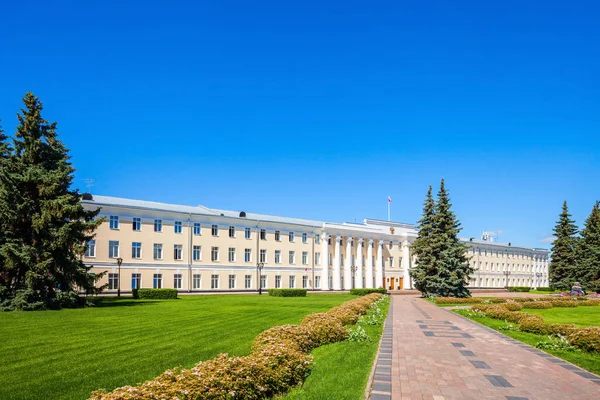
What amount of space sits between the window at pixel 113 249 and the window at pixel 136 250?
1598 millimetres

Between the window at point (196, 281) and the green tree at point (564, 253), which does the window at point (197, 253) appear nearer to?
the window at point (196, 281)

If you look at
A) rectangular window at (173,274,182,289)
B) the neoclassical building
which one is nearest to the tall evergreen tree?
the neoclassical building

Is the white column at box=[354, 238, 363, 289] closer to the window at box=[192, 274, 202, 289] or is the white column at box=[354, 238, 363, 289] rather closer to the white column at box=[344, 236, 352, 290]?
the white column at box=[344, 236, 352, 290]

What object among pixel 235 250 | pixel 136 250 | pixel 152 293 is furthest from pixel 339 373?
pixel 235 250

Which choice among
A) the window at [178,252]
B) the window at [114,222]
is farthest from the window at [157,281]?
the window at [114,222]

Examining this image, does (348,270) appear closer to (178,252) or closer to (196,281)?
(196,281)

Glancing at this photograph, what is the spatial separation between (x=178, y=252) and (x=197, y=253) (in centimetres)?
236

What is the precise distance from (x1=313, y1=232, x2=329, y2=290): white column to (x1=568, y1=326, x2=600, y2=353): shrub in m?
Answer: 49.9

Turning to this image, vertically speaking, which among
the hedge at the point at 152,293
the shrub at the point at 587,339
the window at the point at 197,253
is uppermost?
the window at the point at 197,253

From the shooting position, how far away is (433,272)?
45125 mm

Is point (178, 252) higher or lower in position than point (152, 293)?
higher

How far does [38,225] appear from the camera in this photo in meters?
25.5

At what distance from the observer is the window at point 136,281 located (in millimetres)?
46572

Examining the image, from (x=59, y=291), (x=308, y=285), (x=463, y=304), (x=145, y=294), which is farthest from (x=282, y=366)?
(x=308, y=285)
